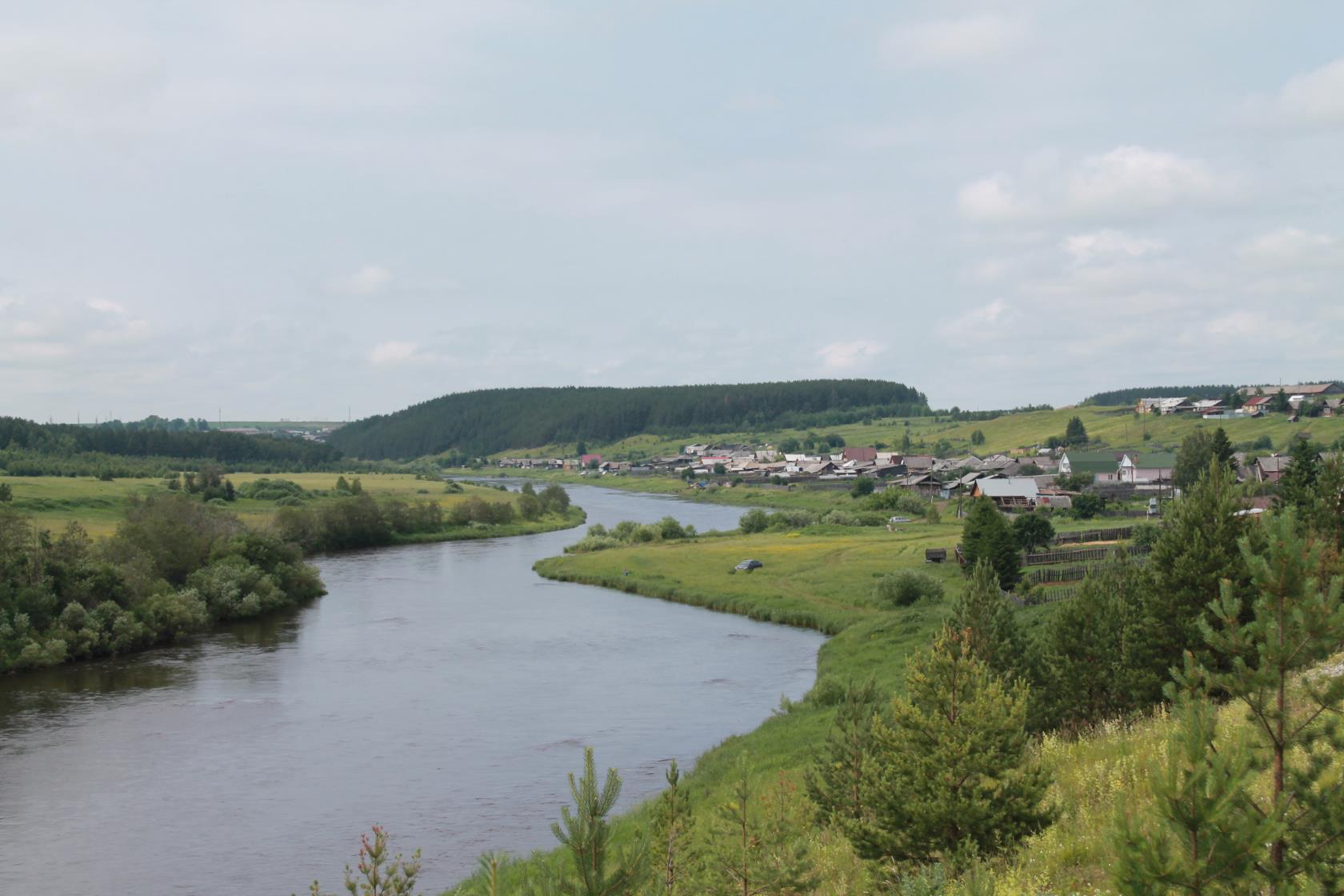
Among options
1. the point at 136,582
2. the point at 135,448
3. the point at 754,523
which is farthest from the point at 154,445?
the point at 136,582

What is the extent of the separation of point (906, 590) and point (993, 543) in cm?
425

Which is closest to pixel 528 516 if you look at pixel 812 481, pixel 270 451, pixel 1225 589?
pixel 812 481

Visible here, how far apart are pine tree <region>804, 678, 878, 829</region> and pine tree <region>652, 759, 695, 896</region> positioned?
3.49 m

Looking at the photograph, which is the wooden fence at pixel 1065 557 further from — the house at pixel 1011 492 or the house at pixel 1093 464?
the house at pixel 1093 464

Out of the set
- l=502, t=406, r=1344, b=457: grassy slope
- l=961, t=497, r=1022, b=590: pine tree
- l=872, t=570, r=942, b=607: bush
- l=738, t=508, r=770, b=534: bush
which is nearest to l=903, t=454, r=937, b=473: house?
l=502, t=406, r=1344, b=457: grassy slope

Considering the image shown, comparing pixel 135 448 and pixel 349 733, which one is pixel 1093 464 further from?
pixel 135 448

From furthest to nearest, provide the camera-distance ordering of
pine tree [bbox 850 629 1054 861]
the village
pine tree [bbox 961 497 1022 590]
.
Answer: the village < pine tree [bbox 961 497 1022 590] < pine tree [bbox 850 629 1054 861]

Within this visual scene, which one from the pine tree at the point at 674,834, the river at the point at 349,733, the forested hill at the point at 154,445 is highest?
the forested hill at the point at 154,445

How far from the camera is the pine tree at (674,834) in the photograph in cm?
1045

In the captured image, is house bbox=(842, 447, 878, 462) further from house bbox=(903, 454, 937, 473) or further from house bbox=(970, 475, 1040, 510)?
house bbox=(970, 475, 1040, 510)

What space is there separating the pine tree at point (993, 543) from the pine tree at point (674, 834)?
3404 cm

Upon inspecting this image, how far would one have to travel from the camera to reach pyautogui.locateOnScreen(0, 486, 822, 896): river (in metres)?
22.1

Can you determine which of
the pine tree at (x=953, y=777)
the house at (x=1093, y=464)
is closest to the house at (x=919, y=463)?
the house at (x=1093, y=464)

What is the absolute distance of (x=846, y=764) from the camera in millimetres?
15516
